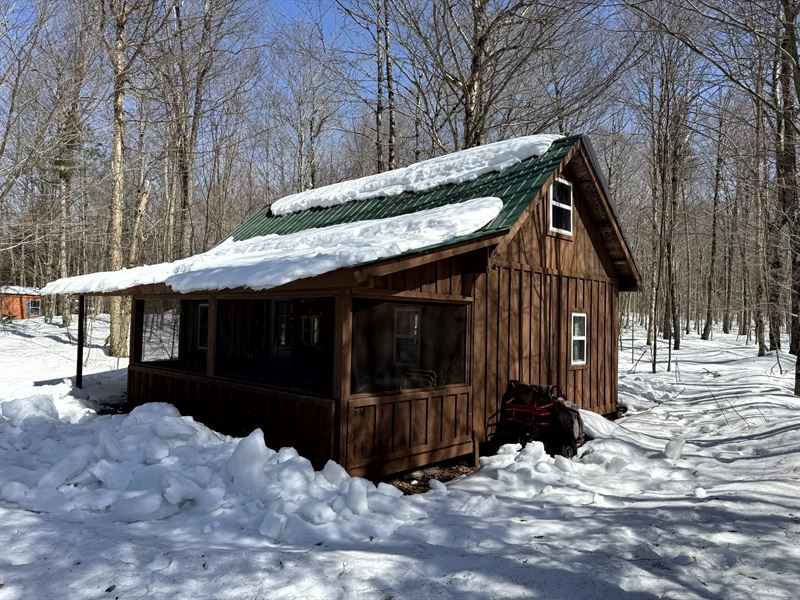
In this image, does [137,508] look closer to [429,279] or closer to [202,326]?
[429,279]

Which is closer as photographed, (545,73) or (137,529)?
(137,529)

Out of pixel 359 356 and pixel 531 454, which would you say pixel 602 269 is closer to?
pixel 531 454

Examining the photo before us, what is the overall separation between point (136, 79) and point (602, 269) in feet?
48.0

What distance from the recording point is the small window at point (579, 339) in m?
10.2

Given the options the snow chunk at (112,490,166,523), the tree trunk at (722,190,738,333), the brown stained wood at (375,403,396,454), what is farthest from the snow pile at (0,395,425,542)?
the tree trunk at (722,190,738,333)

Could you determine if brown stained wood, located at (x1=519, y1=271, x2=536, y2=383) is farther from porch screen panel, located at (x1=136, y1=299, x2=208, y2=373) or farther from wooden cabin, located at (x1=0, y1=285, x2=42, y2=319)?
wooden cabin, located at (x1=0, y1=285, x2=42, y2=319)

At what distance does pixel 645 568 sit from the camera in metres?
3.89

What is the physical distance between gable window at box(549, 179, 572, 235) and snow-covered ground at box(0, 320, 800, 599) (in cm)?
361

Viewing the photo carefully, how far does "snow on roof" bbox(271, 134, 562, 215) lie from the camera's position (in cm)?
929

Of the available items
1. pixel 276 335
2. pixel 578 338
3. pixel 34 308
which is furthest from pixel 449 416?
pixel 34 308

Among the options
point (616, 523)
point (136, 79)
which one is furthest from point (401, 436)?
point (136, 79)

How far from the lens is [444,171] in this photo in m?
10.2

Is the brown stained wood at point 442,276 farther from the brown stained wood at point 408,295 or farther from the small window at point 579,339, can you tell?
the small window at point 579,339

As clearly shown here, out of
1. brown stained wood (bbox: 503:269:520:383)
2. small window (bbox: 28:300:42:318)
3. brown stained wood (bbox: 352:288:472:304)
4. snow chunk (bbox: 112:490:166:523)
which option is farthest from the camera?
small window (bbox: 28:300:42:318)
